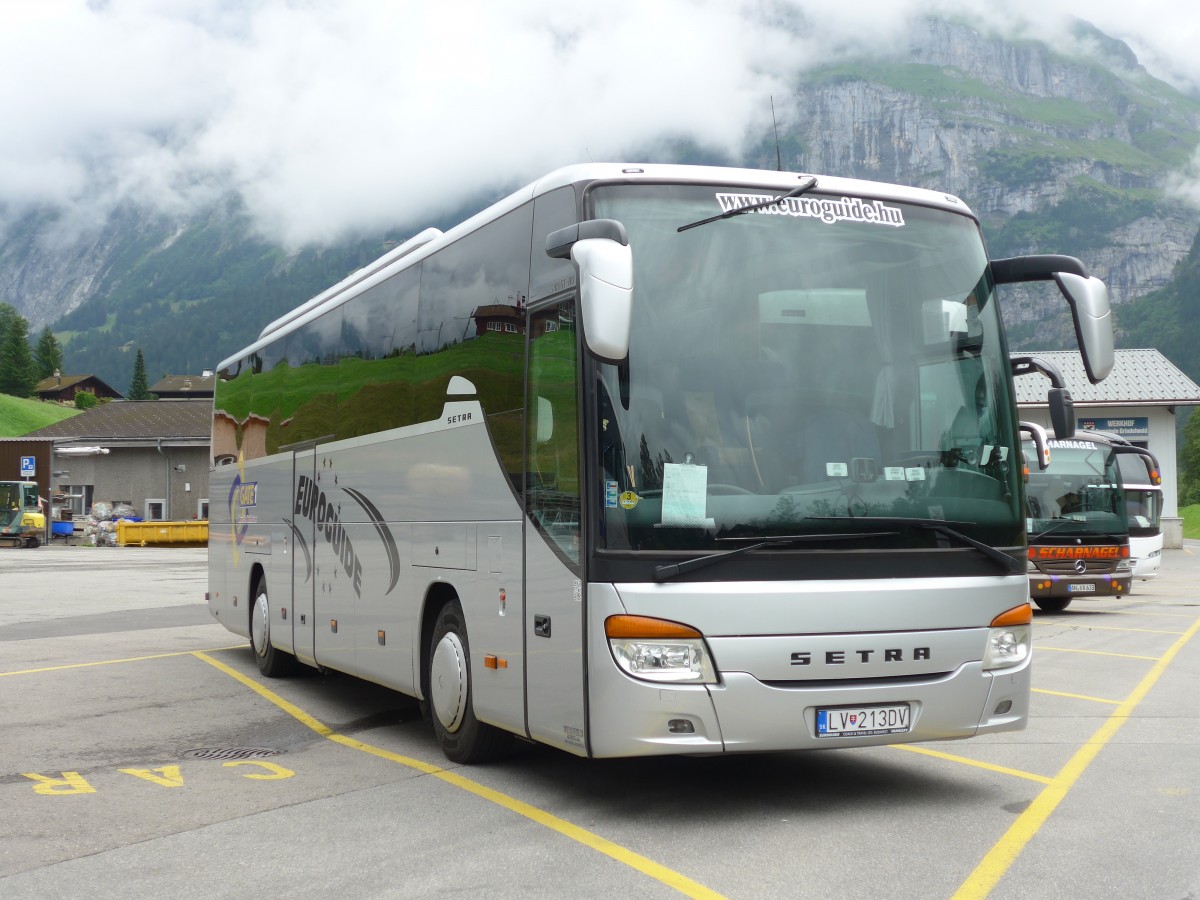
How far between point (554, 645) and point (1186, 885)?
295cm

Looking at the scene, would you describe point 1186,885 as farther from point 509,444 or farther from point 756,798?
point 509,444

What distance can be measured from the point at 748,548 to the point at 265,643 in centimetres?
793

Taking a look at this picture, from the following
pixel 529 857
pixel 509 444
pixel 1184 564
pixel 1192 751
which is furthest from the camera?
pixel 1184 564

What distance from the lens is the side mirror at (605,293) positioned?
5715 millimetres

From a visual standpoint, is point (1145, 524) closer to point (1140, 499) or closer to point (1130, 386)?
point (1140, 499)

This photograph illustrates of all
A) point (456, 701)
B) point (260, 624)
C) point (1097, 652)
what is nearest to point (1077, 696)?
point (1097, 652)

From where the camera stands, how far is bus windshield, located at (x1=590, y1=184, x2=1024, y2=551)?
6332 mm

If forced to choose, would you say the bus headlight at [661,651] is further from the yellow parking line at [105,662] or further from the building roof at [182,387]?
the building roof at [182,387]

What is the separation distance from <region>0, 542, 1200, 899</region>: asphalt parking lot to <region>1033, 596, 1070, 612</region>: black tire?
443 inches

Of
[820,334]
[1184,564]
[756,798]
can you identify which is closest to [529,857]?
[756,798]

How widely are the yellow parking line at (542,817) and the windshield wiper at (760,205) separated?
9.43 ft

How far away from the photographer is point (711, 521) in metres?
6.29

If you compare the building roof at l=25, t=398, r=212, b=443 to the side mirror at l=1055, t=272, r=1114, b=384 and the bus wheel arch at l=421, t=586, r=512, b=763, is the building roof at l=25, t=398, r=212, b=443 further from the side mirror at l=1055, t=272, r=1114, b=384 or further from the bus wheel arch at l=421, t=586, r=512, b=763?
the side mirror at l=1055, t=272, r=1114, b=384

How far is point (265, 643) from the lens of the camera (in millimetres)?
13094
